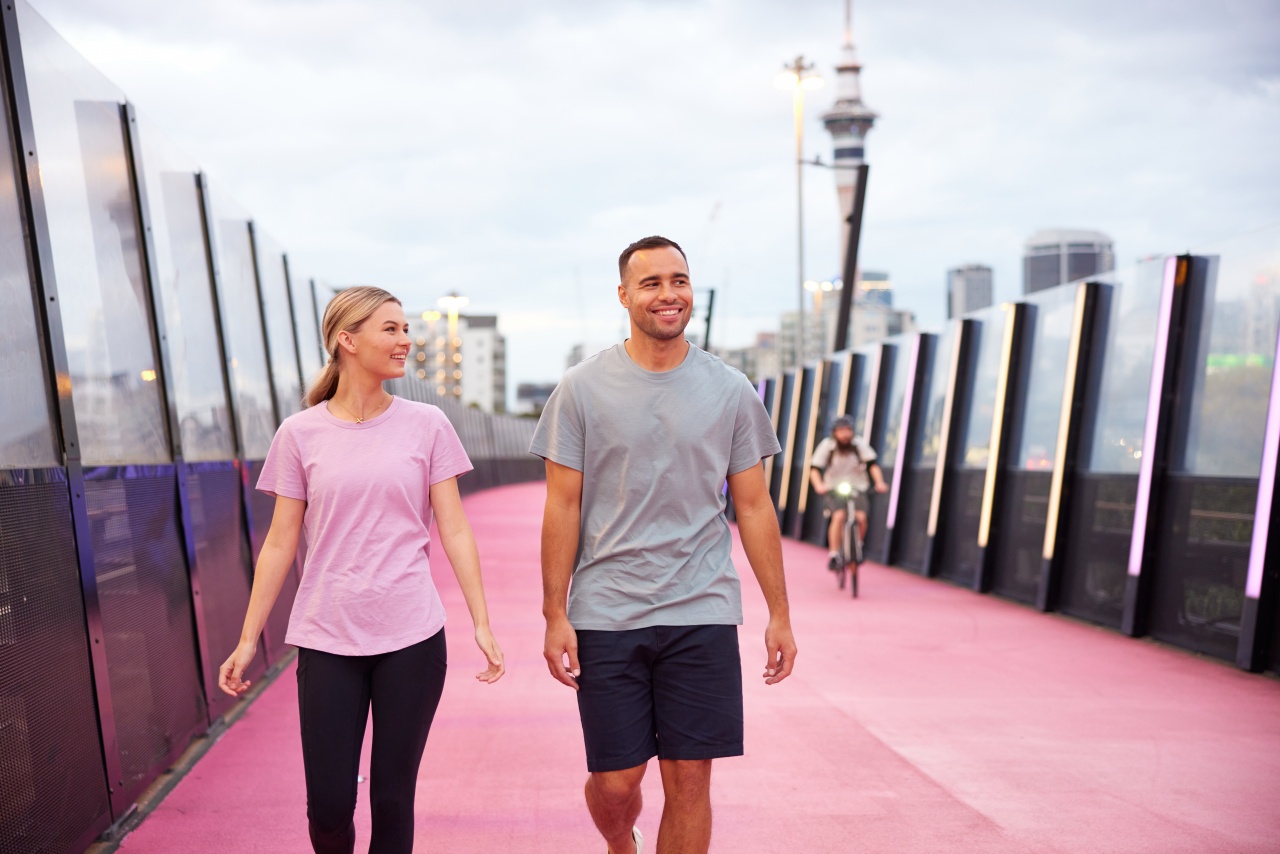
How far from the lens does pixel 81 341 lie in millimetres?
5301

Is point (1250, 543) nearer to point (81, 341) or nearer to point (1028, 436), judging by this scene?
point (1028, 436)

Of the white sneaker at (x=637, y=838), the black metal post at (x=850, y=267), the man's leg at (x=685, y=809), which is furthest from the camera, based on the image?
the black metal post at (x=850, y=267)

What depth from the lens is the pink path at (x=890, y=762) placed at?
507 cm

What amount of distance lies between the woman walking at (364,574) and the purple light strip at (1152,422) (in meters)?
7.25

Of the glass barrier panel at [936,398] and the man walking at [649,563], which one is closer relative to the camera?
the man walking at [649,563]

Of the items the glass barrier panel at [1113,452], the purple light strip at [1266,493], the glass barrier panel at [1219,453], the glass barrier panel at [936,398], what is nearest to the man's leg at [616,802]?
the purple light strip at [1266,493]

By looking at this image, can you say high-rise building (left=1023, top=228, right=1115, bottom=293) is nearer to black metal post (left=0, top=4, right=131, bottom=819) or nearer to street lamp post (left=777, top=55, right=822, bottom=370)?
street lamp post (left=777, top=55, right=822, bottom=370)

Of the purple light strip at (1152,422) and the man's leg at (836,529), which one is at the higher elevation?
the purple light strip at (1152,422)

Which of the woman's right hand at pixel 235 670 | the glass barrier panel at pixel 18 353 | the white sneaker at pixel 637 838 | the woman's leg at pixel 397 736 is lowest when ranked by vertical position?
the white sneaker at pixel 637 838

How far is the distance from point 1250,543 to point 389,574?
6.67 metres

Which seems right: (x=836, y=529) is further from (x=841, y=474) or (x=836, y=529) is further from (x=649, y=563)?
(x=649, y=563)

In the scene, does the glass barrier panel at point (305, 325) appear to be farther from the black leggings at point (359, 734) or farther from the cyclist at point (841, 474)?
the black leggings at point (359, 734)

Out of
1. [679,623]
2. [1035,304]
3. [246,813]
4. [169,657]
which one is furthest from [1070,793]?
[1035,304]

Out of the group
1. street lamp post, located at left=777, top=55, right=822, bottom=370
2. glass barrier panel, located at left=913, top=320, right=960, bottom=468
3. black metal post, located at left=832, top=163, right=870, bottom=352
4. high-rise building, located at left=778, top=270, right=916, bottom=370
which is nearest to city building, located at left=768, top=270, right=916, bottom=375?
high-rise building, located at left=778, top=270, right=916, bottom=370
